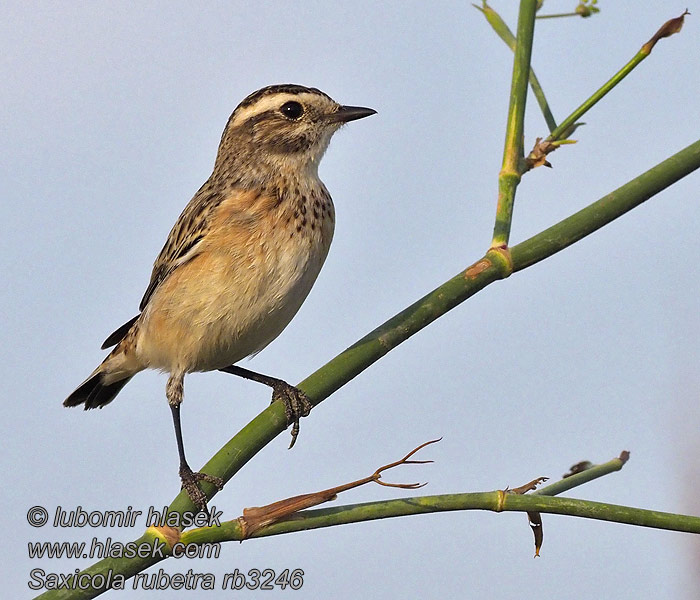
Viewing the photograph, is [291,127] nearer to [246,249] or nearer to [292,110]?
[292,110]

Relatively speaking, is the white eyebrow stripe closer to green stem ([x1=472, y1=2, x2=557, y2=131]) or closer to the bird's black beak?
the bird's black beak

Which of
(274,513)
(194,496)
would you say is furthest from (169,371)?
(274,513)

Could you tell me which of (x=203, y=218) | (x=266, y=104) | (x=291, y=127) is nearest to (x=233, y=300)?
(x=203, y=218)

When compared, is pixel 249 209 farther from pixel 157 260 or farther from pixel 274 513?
pixel 274 513

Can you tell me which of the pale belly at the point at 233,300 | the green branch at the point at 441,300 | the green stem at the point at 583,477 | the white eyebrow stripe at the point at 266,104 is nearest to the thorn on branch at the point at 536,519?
the green stem at the point at 583,477

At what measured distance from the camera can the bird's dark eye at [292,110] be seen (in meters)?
5.73

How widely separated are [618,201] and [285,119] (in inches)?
126

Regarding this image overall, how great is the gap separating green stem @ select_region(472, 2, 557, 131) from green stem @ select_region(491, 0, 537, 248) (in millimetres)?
143

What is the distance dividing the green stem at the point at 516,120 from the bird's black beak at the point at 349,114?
2263 millimetres

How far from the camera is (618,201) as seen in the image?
2.93 metres

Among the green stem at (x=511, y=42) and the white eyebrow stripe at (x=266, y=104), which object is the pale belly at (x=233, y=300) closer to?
the white eyebrow stripe at (x=266, y=104)

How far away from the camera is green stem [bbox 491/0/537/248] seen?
3.29m

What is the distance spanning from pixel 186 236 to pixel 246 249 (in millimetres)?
621

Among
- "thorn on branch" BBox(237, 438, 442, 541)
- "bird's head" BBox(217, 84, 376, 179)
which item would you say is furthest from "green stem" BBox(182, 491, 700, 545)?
"bird's head" BBox(217, 84, 376, 179)
